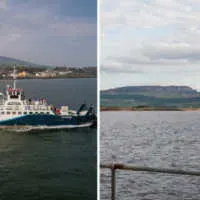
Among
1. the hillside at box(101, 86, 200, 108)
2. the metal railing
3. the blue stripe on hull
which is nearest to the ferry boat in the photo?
the blue stripe on hull

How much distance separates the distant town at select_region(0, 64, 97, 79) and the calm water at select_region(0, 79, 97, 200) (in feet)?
0.11

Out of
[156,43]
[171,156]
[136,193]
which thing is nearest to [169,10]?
[156,43]

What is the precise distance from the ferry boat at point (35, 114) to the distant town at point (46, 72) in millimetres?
40

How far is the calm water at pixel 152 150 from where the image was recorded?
8.34 metres

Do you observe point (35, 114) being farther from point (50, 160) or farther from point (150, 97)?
point (150, 97)

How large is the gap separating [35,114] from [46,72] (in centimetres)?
22

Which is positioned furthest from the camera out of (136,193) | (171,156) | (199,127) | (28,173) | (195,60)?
(199,127)

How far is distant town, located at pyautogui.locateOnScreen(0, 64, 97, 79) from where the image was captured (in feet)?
6.02

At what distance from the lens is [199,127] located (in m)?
11.9

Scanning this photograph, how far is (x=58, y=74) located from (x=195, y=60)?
31.3ft

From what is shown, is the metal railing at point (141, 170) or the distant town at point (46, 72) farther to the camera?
the distant town at point (46, 72)

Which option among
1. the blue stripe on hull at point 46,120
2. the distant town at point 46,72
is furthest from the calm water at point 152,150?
the distant town at point 46,72

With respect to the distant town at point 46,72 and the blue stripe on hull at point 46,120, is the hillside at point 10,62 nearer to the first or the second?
the distant town at point 46,72

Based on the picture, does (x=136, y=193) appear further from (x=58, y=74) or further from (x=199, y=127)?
(x=58, y=74)
